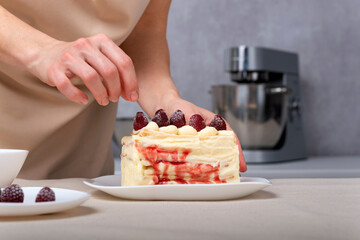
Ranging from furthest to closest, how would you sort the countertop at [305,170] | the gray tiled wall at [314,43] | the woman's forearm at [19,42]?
1. the gray tiled wall at [314,43]
2. the countertop at [305,170]
3. the woman's forearm at [19,42]

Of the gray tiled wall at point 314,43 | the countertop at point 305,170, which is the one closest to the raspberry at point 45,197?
the countertop at point 305,170

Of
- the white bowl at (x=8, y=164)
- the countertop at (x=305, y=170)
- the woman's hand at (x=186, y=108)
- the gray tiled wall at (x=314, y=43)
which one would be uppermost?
the gray tiled wall at (x=314, y=43)

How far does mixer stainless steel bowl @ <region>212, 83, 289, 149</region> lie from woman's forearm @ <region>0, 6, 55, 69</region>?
1.40 metres

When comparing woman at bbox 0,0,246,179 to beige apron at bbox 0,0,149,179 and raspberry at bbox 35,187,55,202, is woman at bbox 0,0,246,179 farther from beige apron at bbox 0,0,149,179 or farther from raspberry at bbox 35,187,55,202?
raspberry at bbox 35,187,55,202

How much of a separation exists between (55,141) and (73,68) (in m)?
0.48

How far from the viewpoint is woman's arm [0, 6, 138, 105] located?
2.47ft

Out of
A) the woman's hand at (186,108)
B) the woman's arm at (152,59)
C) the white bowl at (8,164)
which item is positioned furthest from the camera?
the woman's arm at (152,59)

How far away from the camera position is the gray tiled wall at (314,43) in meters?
2.57

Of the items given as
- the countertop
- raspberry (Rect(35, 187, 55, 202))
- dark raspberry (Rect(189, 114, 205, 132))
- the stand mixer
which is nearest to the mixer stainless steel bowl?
the stand mixer

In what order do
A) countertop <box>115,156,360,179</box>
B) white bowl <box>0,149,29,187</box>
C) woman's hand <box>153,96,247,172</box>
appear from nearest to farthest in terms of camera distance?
white bowl <box>0,149,29,187</box>
woman's hand <box>153,96,247,172</box>
countertop <box>115,156,360,179</box>

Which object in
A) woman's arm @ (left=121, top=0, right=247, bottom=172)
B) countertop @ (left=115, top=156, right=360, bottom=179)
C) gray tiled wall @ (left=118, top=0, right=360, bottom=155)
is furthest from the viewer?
gray tiled wall @ (left=118, top=0, right=360, bottom=155)

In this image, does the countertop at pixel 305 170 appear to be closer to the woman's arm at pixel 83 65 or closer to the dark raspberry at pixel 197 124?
the dark raspberry at pixel 197 124

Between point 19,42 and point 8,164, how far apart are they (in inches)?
9.1

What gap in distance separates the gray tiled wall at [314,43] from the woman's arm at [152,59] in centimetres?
142
